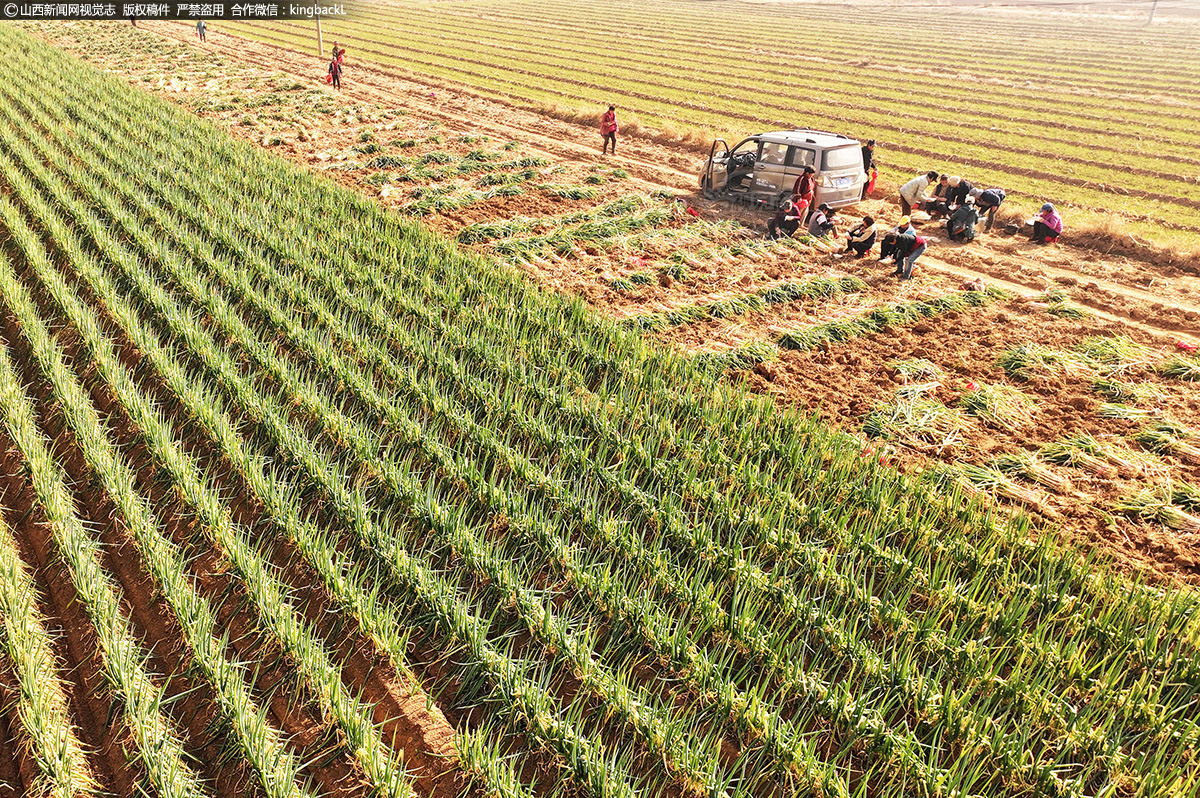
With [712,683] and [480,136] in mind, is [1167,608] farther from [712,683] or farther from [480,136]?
[480,136]

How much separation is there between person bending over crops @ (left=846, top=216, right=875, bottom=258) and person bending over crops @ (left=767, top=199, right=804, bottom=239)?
0.93m

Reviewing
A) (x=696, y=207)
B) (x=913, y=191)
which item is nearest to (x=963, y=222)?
Result: (x=913, y=191)

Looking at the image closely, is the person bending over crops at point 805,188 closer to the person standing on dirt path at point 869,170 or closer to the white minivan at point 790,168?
the white minivan at point 790,168

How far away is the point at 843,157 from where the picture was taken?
13.1 metres

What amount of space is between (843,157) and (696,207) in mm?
2677

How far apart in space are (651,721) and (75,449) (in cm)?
522

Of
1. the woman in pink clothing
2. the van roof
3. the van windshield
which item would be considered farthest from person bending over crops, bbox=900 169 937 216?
the woman in pink clothing

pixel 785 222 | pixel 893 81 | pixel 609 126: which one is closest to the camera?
pixel 785 222

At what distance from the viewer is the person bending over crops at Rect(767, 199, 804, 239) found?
1270 centimetres

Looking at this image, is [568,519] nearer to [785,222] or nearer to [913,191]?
[785,222]

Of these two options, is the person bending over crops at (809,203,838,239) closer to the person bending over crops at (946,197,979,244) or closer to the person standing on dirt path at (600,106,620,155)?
the person bending over crops at (946,197,979,244)

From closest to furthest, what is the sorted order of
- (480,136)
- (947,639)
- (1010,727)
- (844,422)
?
1. (1010,727)
2. (947,639)
3. (844,422)
4. (480,136)

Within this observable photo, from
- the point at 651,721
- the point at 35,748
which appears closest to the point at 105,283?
the point at 35,748

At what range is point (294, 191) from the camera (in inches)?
491
